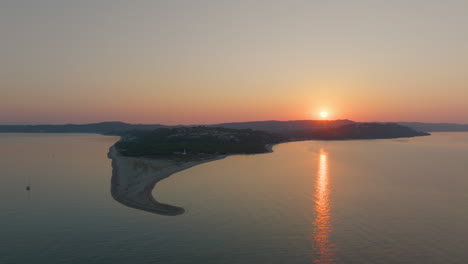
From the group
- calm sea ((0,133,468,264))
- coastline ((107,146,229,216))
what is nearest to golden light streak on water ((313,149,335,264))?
calm sea ((0,133,468,264))

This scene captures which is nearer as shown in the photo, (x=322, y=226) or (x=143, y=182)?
(x=322, y=226)

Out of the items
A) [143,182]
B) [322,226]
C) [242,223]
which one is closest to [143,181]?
[143,182]

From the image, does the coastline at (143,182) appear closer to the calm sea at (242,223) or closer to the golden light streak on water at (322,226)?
the calm sea at (242,223)

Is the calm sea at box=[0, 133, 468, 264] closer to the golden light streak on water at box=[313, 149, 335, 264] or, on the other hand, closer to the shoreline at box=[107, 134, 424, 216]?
the golden light streak on water at box=[313, 149, 335, 264]

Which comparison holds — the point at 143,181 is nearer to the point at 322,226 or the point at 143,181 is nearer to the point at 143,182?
the point at 143,182

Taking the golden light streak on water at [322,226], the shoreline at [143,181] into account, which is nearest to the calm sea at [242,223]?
the golden light streak on water at [322,226]

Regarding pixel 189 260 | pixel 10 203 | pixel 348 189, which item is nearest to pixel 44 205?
pixel 10 203

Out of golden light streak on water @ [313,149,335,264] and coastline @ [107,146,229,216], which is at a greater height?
coastline @ [107,146,229,216]

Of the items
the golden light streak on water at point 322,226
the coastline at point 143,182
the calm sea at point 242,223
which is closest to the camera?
the golden light streak on water at point 322,226
